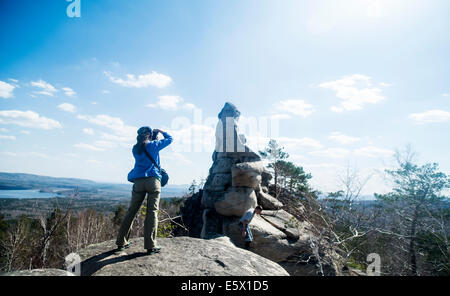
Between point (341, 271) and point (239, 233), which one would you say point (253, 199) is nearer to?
point (239, 233)

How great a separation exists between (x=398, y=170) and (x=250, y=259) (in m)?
20.1

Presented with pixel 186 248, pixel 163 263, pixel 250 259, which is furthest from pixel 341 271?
pixel 163 263

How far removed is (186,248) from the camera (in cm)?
514

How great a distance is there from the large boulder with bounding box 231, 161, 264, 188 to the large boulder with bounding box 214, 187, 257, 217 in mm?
326

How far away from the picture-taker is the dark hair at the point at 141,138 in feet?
14.6

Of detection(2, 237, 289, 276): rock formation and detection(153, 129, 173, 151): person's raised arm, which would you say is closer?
detection(2, 237, 289, 276): rock formation

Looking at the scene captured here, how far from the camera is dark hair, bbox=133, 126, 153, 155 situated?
4445mm

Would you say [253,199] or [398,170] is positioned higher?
[398,170]

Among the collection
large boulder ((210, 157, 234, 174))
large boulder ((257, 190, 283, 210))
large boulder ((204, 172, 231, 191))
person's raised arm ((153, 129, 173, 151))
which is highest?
person's raised arm ((153, 129, 173, 151))

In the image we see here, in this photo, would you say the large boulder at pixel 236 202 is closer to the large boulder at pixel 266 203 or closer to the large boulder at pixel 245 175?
the large boulder at pixel 245 175

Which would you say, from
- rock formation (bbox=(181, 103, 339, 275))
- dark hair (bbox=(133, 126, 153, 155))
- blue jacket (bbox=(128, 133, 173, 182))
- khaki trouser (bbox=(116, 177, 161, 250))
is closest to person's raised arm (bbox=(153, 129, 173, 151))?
blue jacket (bbox=(128, 133, 173, 182))

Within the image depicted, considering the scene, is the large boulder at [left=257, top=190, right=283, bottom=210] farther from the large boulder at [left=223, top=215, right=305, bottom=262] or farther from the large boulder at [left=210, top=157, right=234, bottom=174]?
the large boulder at [left=210, top=157, right=234, bottom=174]

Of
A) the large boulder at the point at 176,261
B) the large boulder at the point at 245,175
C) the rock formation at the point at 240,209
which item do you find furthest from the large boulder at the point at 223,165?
the large boulder at the point at 176,261
